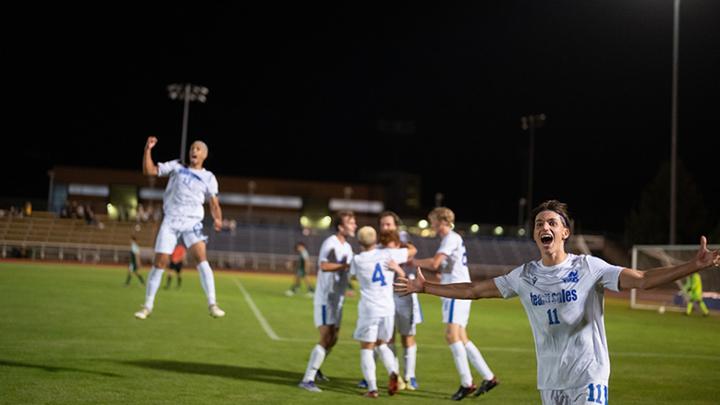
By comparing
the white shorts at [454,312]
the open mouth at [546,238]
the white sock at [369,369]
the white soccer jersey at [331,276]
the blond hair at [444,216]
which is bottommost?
the white sock at [369,369]

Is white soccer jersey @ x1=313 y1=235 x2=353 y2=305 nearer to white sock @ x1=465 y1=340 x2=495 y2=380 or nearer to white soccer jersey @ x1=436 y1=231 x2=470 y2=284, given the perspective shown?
white soccer jersey @ x1=436 y1=231 x2=470 y2=284

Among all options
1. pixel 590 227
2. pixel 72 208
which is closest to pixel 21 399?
pixel 72 208

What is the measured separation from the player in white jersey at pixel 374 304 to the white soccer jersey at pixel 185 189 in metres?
2.57

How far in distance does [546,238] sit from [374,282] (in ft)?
16.1

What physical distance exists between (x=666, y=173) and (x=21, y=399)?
233 feet

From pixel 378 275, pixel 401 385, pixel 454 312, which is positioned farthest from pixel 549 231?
pixel 401 385

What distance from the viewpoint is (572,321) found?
A: 16.6 feet

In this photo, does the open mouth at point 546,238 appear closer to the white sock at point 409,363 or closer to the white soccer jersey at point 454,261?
the white soccer jersey at point 454,261

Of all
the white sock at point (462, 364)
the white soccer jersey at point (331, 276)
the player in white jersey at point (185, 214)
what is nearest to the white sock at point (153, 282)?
the player in white jersey at point (185, 214)

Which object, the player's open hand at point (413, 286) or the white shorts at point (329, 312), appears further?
the white shorts at point (329, 312)

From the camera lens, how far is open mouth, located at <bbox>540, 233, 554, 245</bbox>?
5078 mm

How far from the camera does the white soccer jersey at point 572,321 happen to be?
498cm

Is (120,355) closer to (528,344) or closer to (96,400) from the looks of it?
(96,400)

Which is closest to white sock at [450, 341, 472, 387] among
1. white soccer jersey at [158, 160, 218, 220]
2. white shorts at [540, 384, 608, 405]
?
white soccer jersey at [158, 160, 218, 220]
